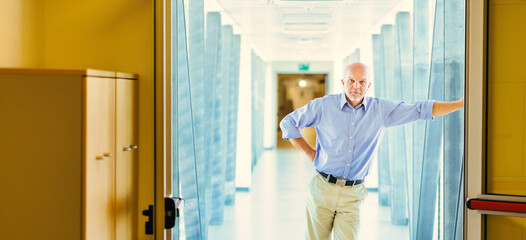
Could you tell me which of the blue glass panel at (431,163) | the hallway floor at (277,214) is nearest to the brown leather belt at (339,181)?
the blue glass panel at (431,163)

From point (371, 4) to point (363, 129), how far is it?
3.17 metres

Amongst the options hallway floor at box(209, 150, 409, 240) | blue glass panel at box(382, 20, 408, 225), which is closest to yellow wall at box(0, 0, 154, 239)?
hallway floor at box(209, 150, 409, 240)

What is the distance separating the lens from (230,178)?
26.1 ft

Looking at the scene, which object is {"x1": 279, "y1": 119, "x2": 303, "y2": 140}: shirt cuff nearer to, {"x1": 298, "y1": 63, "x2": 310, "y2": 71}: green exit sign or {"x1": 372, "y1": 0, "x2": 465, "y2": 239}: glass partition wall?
{"x1": 372, "y1": 0, "x2": 465, "y2": 239}: glass partition wall

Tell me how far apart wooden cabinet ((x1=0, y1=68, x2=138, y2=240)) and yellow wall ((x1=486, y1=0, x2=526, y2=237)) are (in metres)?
2.02

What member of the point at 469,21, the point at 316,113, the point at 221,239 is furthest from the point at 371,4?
the point at 469,21

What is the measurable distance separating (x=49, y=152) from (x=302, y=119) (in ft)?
6.13

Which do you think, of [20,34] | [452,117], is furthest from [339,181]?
[20,34]

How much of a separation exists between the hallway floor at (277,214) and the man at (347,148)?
8.54 ft

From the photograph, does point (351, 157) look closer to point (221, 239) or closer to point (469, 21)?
point (469, 21)

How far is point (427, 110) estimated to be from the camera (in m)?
3.24

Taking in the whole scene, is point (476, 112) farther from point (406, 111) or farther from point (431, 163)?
point (431, 163)

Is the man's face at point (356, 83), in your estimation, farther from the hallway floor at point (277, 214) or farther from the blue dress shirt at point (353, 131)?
the hallway floor at point (277, 214)

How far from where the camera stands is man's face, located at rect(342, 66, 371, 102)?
348cm
